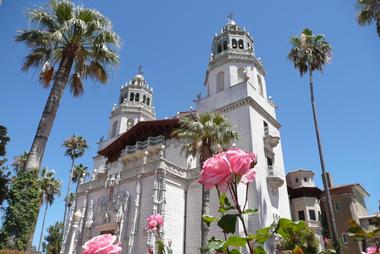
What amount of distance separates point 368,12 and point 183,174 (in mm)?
19694

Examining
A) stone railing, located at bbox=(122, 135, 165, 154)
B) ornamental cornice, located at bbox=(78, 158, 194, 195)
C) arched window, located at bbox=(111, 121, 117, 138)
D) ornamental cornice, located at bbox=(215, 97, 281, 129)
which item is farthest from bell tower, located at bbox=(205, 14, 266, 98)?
arched window, located at bbox=(111, 121, 117, 138)

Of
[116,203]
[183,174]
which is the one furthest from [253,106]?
[116,203]

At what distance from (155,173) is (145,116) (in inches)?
857

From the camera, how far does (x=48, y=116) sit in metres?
13.1

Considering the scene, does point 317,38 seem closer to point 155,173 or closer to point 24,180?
point 155,173

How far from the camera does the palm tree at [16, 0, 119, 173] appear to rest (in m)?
13.9

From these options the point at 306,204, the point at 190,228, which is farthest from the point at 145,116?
the point at 306,204

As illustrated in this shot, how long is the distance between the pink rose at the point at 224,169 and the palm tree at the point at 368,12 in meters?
20.1

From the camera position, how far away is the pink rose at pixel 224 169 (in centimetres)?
238

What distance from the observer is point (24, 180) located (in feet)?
38.8

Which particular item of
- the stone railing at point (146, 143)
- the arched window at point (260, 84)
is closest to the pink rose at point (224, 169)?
the stone railing at point (146, 143)

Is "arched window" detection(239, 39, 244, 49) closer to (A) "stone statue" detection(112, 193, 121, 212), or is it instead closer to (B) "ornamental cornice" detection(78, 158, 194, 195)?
(B) "ornamental cornice" detection(78, 158, 194, 195)

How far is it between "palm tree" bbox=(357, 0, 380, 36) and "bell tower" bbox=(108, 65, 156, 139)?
32612 mm

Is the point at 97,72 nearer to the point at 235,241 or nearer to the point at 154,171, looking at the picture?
the point at 154,171
